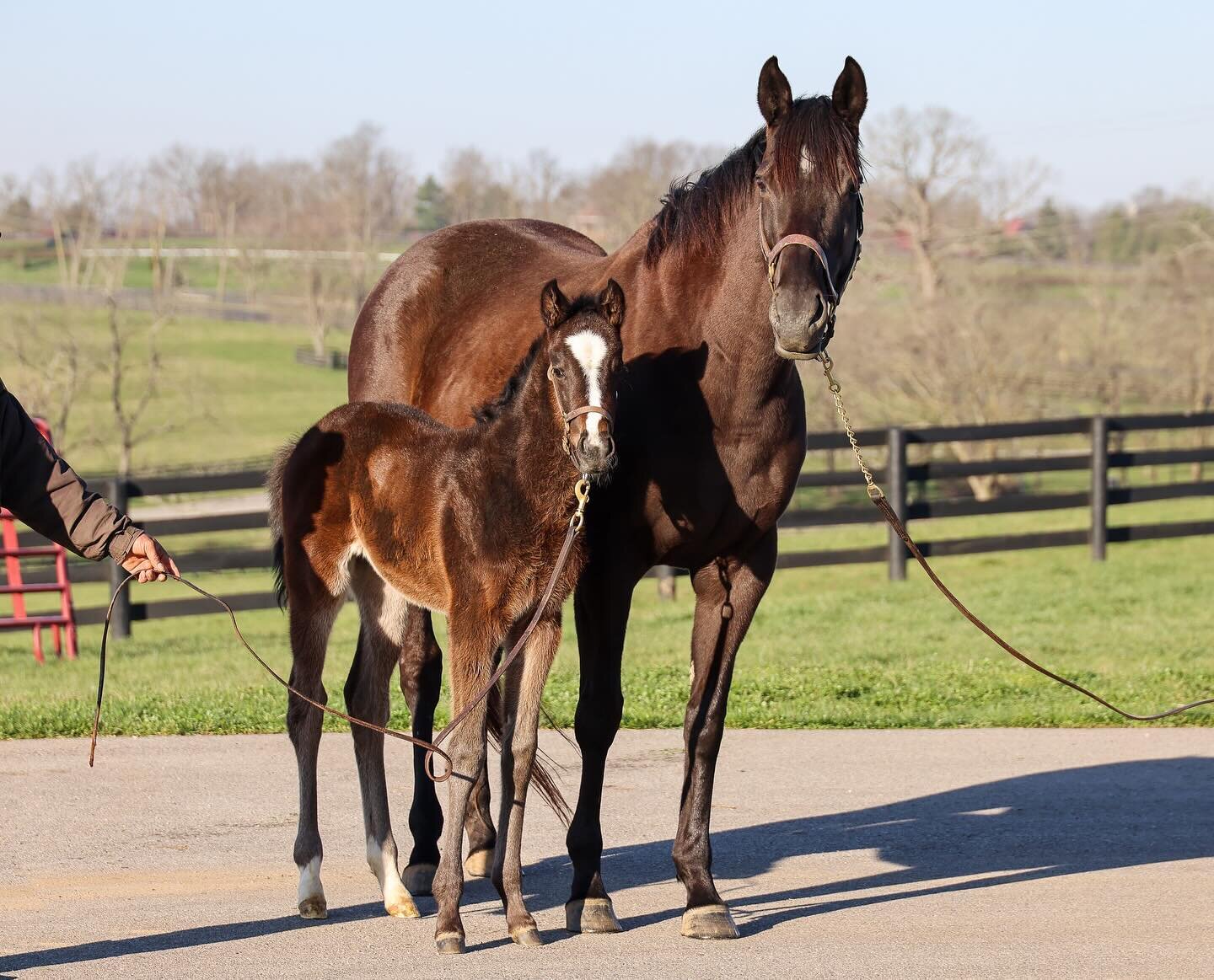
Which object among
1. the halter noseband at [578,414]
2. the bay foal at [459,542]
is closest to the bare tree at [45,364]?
the bay foal at [459,542]

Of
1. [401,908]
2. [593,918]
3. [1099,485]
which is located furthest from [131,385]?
[593,918]

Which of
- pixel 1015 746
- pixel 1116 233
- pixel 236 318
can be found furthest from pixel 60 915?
pixel 236 318

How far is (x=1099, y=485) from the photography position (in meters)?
16.2

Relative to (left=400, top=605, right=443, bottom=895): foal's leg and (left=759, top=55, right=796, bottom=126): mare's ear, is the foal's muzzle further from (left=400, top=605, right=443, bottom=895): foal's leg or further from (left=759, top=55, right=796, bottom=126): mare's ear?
(left=400, top=605, right=443, bottom=895): foal's leg

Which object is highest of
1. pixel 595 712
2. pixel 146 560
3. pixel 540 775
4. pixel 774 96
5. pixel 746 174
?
pixel 774 96

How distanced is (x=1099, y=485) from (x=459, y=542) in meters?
12.8

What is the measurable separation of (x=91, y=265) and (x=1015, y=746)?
55733mm

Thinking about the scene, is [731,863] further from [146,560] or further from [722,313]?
[146,560]

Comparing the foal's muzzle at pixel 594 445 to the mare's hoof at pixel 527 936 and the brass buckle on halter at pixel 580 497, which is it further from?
the mare's hoof at pixel 527 936

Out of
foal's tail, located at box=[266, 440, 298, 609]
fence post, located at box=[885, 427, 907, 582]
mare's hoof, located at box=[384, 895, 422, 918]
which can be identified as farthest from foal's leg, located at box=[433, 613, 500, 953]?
fence post, located at box=[885, 427, 907, 582]

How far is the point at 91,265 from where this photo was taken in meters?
57.8

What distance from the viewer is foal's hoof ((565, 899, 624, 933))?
487 cm

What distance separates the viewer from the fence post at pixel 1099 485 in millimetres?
16047

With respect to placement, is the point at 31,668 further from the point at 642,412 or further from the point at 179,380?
the point at 179,380
